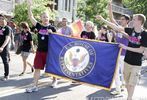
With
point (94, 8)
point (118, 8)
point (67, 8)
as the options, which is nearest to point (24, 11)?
point (94, 8)

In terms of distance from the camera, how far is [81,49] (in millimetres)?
8742

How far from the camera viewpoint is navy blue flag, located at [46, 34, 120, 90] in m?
8.49

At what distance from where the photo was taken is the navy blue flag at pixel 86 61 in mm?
8492

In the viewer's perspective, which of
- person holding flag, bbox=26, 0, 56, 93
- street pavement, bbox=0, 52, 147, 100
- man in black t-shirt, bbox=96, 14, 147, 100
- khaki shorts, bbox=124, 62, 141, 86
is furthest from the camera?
person holding flag, bbox=26, 0, 56, 93

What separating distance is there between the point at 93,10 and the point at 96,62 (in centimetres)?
3120

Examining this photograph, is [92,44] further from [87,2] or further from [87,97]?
[87,2]

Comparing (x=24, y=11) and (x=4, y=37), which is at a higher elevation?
(x=24, y=11)

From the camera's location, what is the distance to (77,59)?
875 cm

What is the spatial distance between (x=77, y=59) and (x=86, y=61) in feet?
0.80

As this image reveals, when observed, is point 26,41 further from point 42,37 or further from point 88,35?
point 42,37

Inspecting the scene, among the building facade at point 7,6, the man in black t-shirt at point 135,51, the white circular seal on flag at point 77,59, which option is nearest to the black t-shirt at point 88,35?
the white circular seal on flag at point 77,59

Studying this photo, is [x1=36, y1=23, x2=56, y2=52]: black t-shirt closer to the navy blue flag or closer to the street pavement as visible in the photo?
the navy blue flag

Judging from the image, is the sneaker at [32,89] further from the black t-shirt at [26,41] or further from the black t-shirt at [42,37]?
the black t-shirt at [26,41]

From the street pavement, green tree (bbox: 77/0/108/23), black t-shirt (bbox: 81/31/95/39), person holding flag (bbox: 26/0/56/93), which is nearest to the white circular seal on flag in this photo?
person holding flag (bbox: 26/0/56/93)
